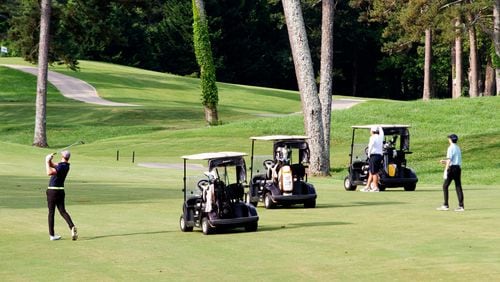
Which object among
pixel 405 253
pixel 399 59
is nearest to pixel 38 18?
pixel 405 253

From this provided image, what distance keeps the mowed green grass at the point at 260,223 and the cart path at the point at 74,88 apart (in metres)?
22.4

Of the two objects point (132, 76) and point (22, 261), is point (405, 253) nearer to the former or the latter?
point (22, 261)

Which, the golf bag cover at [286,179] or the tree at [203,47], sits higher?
the tree at [203,47]

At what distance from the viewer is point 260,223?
23.6 m

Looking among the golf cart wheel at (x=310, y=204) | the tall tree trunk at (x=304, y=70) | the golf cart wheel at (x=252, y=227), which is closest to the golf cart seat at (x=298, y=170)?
the golf cart wheel at (x=310, y=204)

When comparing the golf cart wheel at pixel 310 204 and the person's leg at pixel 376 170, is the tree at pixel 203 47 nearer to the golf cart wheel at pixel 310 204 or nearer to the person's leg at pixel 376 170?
the person's leg at pixel 376 170

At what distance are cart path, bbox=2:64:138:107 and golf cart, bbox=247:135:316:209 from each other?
177 feet

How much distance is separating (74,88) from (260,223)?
6759 centimetres

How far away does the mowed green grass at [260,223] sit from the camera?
1655cm

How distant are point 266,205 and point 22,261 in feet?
33.6

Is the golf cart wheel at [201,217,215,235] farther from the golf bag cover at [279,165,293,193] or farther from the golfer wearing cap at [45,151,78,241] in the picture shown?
the golf bag cover at [279,165,293,193]

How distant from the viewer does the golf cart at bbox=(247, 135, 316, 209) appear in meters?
26.7

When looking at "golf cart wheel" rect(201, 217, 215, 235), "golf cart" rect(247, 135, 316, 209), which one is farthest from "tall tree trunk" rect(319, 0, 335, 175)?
"golf cart wheel" rect(201, 217, 215, 235)

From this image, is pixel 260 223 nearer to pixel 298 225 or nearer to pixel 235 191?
pixel 298 225
